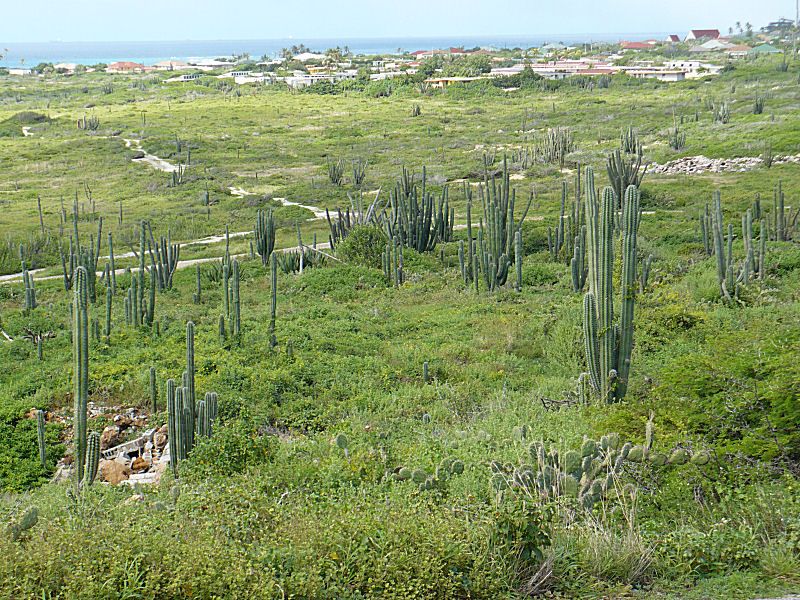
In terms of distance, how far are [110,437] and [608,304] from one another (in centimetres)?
552

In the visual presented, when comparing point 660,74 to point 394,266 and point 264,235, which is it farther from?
point 394,266

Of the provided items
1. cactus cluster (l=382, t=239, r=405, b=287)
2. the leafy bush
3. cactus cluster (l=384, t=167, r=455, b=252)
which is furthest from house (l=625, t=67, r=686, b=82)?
cactus cluster (l=382, t=239, r=405, b=287)

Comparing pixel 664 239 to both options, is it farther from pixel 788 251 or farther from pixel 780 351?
pixel 780 351

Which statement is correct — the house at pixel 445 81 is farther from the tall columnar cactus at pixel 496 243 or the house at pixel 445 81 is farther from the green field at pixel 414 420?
the tall columnar cactus at pixel 496 243

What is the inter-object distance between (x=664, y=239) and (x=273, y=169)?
21.8 metres

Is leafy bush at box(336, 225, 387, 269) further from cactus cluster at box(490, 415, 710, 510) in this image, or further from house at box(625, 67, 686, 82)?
house at box(625, 67, 686, 82)

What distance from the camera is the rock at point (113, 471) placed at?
9078 millimetres

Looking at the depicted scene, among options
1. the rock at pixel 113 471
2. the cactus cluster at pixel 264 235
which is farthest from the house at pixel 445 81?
the rock at pixel 113 471

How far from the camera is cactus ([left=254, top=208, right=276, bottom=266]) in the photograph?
19.6m

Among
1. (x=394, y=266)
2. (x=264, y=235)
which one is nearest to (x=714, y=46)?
(x=264, y=235)

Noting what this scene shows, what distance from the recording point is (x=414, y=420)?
977cm

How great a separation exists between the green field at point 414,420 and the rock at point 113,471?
632 mm

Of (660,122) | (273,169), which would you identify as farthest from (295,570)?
(660,122)

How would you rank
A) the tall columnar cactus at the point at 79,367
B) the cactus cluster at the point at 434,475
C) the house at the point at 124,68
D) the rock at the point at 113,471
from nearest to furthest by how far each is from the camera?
1. the cactus cluster at the point at 434,475
2. the tall columnar cactus at the point at 79,367
3. the rock at the point at 113,471
4. the house at the point at 124,68
